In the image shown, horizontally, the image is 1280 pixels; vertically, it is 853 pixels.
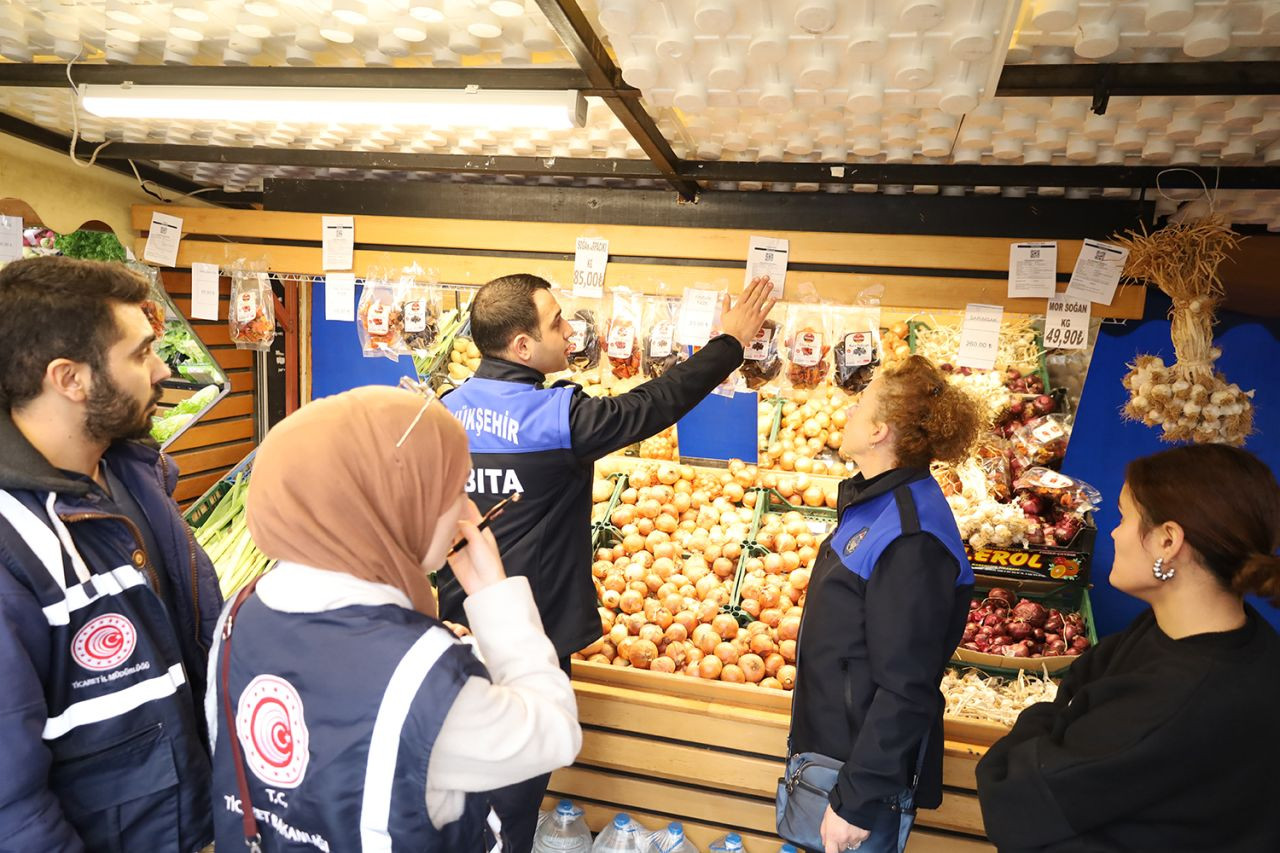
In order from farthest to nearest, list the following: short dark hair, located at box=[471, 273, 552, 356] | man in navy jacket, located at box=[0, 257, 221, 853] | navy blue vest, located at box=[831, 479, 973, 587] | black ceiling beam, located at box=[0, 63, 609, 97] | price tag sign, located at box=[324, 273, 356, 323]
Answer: price tag sign, located at box=[324, 273, 356, 323] < short dark hair, located at box=[471, 273, 552, 356] < black ceiling beam, located at box=[0, 63, 609, 97] < navy blue vest, located at box=[831, 479, 973, 587] < man in navy jacket, located at box=[0, 257, 221, 853]

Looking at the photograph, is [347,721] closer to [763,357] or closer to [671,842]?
[671,842]

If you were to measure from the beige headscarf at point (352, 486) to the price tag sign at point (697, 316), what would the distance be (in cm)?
188

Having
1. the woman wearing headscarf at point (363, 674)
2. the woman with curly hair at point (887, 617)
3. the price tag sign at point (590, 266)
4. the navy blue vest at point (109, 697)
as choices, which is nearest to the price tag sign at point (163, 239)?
the price tag sign at point (590, 266)

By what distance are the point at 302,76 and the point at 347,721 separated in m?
2.15

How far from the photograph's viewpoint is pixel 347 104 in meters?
2.58

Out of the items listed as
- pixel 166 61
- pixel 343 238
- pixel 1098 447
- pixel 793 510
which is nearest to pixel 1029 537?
pixel 793 510

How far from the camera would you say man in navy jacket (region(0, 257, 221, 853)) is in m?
1.56

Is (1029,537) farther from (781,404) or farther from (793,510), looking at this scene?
(781,404)

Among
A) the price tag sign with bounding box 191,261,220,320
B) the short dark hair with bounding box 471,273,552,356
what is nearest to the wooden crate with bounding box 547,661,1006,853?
the short dark hair with bounding box 471,273,552,356

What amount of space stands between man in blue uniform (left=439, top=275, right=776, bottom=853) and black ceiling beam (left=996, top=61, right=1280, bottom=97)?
3.75 feet

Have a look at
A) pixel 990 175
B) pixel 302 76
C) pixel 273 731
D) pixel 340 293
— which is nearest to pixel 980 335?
pixel 990 175

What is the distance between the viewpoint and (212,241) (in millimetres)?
4039

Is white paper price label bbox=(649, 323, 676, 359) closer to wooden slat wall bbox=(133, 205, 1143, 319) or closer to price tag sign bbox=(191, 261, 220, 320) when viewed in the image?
wooden slat wall bbox=(133, 205, 1143, 319)

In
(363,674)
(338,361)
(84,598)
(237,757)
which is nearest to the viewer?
(363,674)
